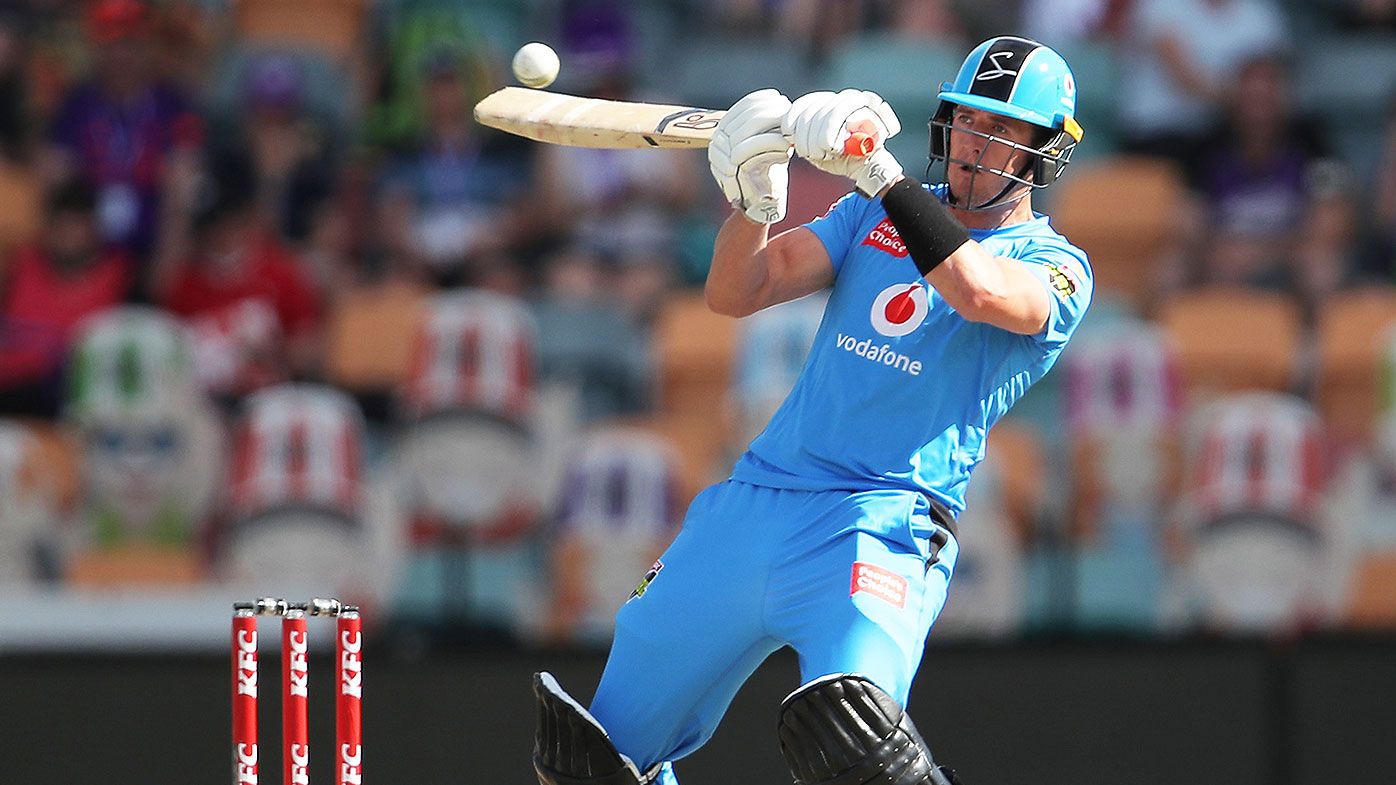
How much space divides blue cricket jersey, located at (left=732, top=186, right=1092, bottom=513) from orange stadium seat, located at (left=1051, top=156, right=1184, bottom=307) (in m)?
3.94

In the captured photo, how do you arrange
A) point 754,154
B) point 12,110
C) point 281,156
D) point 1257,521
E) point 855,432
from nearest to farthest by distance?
point 754,154 < point 855,432 < point 1257,521 < point 281,156 < point 12,110

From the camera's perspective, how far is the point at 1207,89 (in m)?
8.12

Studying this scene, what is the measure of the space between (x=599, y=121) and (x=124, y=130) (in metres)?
4.62

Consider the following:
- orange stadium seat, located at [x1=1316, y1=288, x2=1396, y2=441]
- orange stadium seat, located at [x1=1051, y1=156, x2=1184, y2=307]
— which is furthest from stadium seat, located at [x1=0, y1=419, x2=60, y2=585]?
orange stadium seat, located at [x1=1316, y1=288, x2=1396, y2=441]

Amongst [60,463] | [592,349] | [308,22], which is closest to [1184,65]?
[592,349]

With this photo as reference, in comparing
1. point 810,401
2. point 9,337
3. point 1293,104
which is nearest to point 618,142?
point 810,401

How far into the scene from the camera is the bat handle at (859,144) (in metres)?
3.57

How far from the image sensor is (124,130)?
820cm

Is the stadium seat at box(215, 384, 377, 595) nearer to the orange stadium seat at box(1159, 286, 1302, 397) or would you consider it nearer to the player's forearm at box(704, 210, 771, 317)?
the orange stadium seat at box(1159, 286, 1302, 397)

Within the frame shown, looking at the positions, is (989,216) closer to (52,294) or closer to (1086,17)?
(52,294)

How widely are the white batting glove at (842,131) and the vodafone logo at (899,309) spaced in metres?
0.24

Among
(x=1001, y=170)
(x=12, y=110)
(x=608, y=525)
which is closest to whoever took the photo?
(x=1001, y=170)

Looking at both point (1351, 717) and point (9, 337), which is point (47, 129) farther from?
point (1351, 717)

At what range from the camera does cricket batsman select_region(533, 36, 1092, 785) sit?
3.60m
